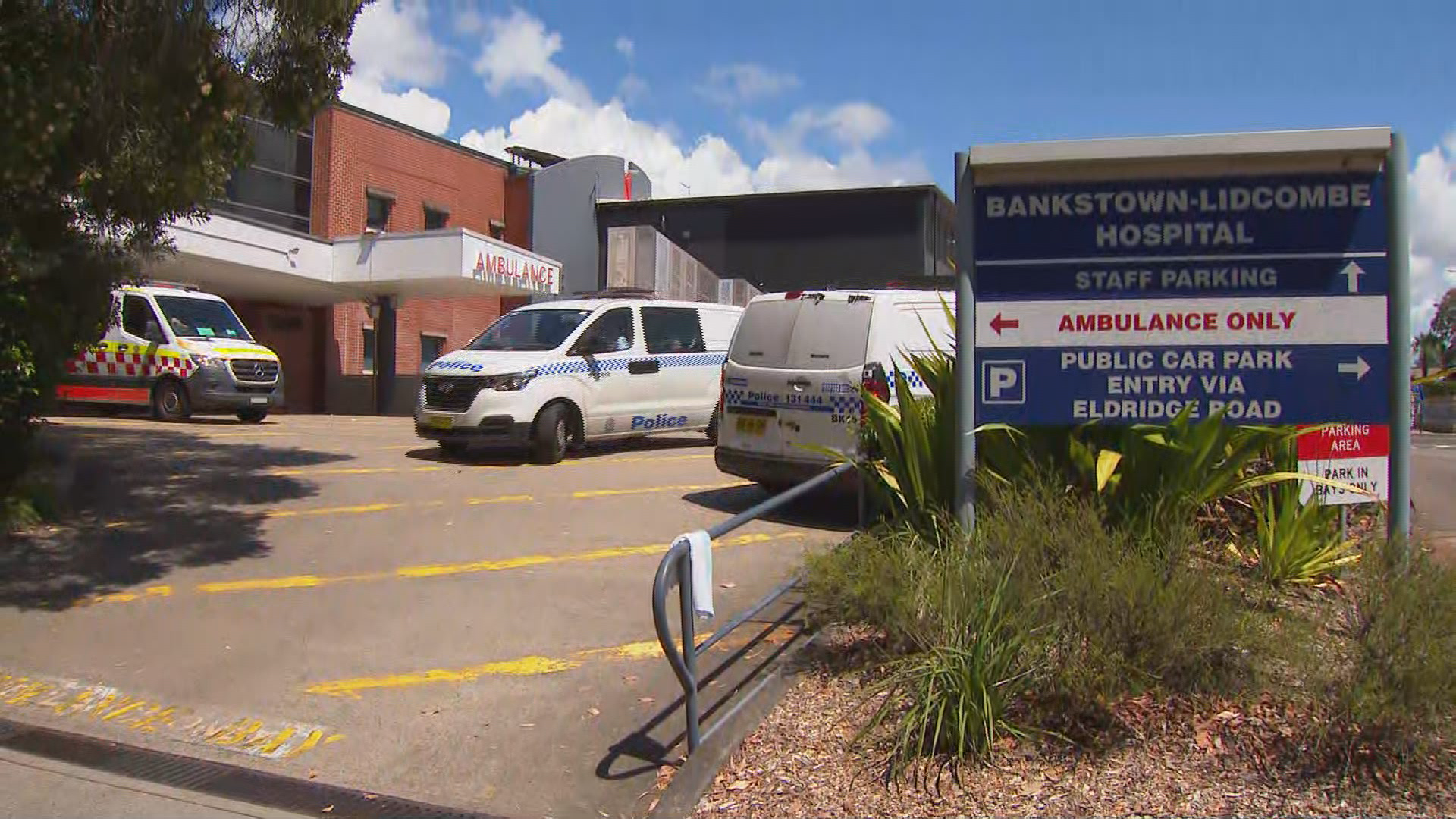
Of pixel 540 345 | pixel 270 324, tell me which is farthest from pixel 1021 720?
pixel 270 324

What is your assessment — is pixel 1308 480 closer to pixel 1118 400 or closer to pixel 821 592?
pixel 1118 400

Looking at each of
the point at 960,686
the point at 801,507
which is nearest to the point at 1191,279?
the point at 960,686

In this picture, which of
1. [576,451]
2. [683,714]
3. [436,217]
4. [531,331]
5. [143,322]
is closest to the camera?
[683,714]

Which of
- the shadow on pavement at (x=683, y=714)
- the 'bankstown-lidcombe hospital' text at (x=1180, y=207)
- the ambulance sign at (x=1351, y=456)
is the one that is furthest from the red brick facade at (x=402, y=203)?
the ambulance sign at (x=1351, y=456)

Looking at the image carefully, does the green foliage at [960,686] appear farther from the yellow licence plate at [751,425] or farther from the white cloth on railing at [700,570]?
the yellow licence plate at [751,425]

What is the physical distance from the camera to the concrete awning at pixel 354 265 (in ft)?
65.8

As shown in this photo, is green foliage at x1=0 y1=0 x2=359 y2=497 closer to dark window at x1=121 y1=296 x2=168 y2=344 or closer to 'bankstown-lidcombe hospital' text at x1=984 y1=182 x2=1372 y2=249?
'bankstown-lidcombe hospital' text at x1=984 y1=182 x2=1372 y2=249

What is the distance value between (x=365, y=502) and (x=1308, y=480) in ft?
25.6

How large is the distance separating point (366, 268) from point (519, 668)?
18701mm

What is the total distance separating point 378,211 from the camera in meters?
27.6

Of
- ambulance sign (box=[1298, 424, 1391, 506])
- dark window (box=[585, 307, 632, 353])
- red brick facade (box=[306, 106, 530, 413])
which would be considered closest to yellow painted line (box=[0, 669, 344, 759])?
ambulance sign (box=[1298, 424, 1391, 506])

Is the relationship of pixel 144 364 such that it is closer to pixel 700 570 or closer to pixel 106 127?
pixel 106 127

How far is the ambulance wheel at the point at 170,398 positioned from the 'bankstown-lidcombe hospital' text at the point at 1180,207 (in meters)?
15.7

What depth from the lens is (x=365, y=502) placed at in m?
9.83
